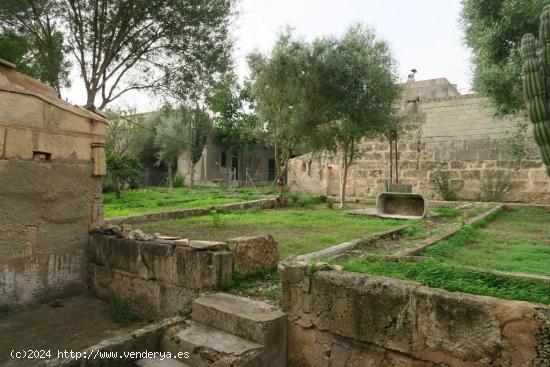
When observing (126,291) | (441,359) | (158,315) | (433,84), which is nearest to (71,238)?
(126,291)

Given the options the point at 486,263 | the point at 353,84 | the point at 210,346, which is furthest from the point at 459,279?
the point at 353,84

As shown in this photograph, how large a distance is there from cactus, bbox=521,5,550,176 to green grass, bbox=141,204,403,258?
3094 mm

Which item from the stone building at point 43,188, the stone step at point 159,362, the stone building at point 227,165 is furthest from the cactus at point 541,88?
the stone building at point 227,165

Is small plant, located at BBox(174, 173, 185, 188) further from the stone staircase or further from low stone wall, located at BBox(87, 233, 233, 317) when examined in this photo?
the stone staircase

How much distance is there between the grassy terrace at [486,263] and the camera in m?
2.67

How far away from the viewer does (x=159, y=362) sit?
309 cm

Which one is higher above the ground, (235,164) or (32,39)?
(32,39)

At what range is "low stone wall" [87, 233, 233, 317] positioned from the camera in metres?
3.97

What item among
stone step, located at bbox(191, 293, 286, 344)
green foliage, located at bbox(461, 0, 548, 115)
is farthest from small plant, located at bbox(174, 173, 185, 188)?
stone step, located at bbox(191, 293, 286, 344)

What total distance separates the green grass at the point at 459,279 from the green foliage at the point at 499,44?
8.86m

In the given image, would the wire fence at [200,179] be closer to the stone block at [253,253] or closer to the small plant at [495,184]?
the small plant at [495,184]

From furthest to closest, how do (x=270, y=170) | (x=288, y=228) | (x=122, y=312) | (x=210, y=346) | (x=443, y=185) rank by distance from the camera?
1. (x=270, y=170)
2. (x=443, y=185)
3. (x=288, y=228)
4. (x=122, y=312)
5. (x=210, y=346)

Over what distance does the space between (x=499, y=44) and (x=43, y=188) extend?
1131 centimetres

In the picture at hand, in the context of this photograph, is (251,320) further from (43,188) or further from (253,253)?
(43,188)
